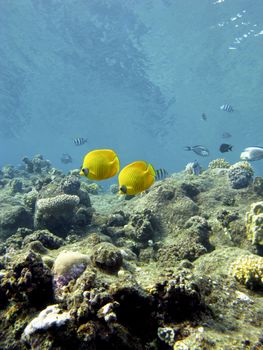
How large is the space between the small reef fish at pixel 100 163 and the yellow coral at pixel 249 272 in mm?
2354

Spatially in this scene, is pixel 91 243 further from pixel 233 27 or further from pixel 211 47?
pixel 211 47

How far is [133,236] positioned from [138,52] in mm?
33608

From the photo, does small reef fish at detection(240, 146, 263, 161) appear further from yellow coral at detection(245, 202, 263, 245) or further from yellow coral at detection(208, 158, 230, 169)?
yellow coral at detection(245, 202, 263, 245)

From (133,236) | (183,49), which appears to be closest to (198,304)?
(133,236)

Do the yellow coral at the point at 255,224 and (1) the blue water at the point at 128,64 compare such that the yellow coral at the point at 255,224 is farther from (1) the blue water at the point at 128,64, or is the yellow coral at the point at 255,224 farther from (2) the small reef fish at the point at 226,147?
(1) the blue water at the point at 128,64

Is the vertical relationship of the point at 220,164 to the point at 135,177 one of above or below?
above

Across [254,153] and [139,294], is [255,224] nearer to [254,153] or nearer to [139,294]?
[139,294]

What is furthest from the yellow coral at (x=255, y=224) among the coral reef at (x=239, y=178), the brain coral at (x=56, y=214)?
the brain coral at (x=56, y=214)

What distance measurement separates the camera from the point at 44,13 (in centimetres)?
2847

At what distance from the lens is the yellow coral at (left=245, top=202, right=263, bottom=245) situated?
5500 millimetres

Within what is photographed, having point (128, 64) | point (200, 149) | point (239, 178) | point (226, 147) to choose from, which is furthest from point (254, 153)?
point (128, 64)

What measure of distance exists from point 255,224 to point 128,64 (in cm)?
3686

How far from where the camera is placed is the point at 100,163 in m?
3.94

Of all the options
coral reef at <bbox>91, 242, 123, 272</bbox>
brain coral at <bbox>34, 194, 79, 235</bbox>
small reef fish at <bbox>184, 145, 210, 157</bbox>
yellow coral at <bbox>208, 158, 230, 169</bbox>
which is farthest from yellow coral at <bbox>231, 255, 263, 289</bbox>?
small reef fish at <bbox>184, 145, 210, 157</bbox>
